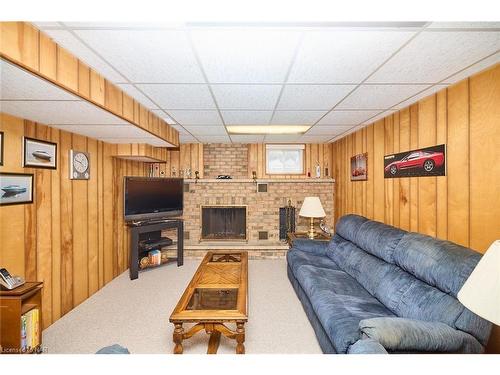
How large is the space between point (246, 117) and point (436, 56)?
1992 mm

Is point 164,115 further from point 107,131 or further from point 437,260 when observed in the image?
point 437,260

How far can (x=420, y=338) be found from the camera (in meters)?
1.39

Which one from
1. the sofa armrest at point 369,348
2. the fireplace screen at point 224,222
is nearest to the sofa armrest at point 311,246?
the fireplace screen at point 224,222

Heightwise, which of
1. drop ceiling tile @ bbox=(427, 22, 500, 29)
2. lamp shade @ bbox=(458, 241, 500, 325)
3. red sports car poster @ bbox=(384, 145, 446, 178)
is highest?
drop ceiling tile @ bbox=(427, 22, 500, 29)

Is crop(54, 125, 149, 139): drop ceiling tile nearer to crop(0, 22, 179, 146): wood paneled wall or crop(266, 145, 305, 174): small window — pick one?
crop(0, 22, 179, 146): wood paneled wall

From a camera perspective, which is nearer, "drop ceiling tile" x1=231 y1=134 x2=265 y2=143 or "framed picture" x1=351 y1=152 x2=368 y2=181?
"framed picture" x1=351 y1=152 x2=368 y2=181

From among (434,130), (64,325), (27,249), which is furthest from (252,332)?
(434,130)

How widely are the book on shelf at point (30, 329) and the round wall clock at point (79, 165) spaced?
5.13 feet

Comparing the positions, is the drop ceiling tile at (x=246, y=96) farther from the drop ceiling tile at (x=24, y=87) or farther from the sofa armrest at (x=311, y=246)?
the sofa armrest at (x=311, y=246)

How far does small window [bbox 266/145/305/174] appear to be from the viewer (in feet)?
17.0

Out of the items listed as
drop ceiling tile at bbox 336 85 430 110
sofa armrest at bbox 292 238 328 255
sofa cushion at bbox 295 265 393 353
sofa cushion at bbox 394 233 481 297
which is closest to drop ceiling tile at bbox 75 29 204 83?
drop ceiling tile at bbox 336 85 430 110

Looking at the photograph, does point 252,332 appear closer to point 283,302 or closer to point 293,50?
point 283,302

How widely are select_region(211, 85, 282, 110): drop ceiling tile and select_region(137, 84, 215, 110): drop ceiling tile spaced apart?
117 millimetres

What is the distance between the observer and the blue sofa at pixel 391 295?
139cm
